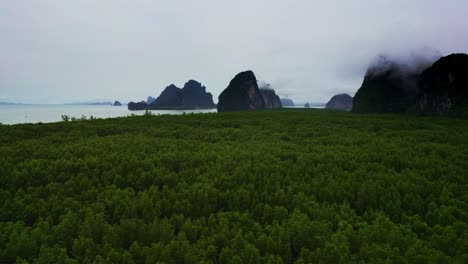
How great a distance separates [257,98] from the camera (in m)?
154

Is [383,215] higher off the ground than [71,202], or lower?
lower

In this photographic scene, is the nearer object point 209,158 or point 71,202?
point 71,202

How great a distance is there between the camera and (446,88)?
3891cm

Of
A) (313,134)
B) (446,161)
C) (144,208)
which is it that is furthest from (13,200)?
(313,134)

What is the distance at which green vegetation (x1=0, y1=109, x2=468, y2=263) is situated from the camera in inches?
258

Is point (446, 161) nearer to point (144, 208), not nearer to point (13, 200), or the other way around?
point (144, 208)

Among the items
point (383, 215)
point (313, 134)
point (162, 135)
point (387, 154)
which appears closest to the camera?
point (383, 215)

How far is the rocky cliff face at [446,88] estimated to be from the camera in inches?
1432

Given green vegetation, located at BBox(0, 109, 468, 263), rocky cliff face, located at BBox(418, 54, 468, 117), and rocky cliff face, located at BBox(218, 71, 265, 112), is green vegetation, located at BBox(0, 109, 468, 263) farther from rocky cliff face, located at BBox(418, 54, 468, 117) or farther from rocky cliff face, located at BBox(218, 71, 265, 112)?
rocky cliff face, located at BBox(218, 71, 265, 112)

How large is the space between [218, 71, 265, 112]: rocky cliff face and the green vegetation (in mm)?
131896

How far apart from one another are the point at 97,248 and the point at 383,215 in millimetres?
7214

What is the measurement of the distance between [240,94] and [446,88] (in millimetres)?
112425

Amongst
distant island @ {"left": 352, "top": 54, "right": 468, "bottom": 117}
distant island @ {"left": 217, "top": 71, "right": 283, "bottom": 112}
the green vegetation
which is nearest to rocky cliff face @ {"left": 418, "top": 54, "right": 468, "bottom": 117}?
distant island @ {"left": 352, "top": 54, "right": 468, "bottom": 117}

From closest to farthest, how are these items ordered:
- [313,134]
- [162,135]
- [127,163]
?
[127,163]
[162,135]
[313,134]
